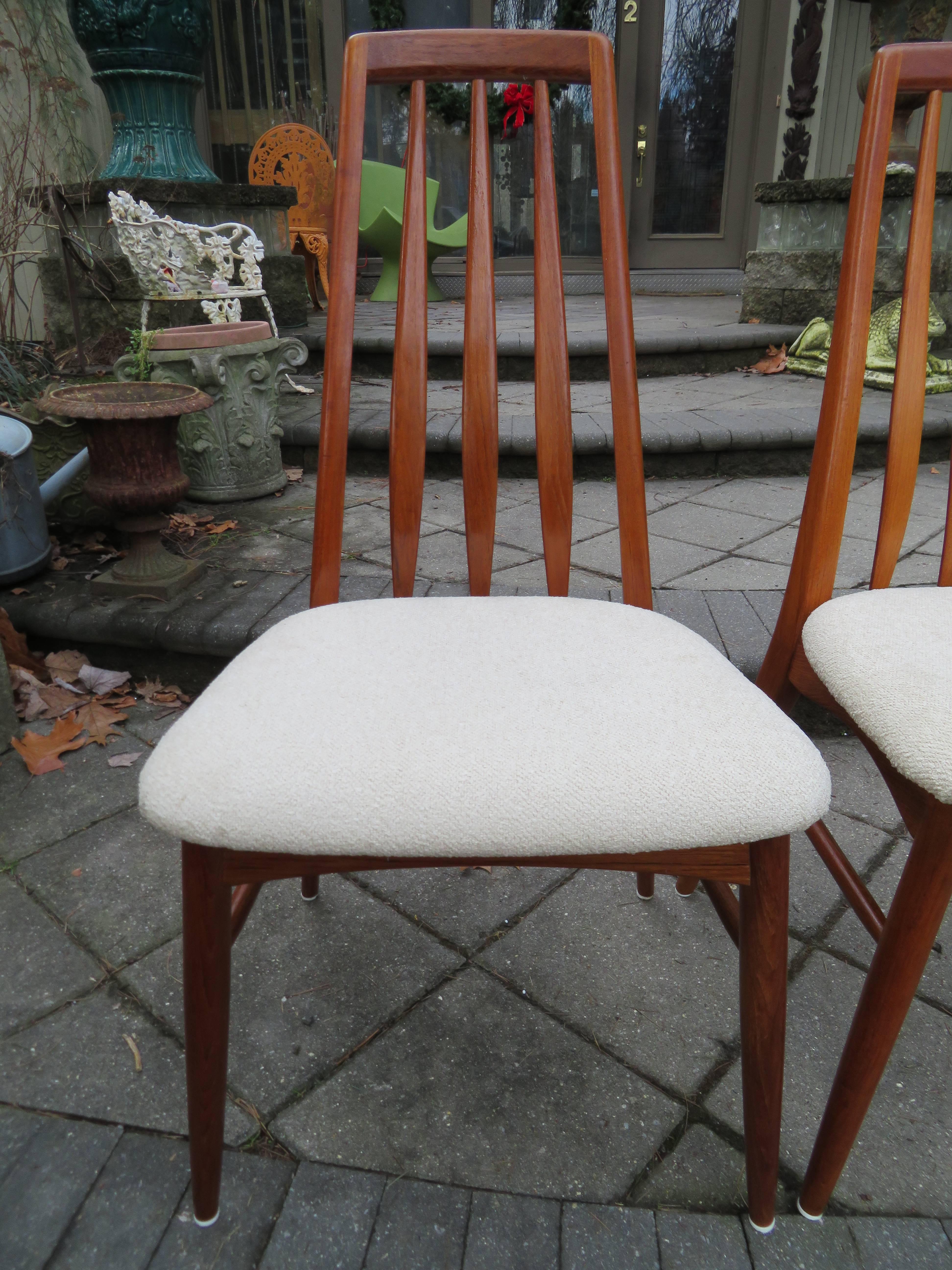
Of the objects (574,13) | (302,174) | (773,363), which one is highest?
(574,13)

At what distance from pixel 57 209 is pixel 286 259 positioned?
1.29m

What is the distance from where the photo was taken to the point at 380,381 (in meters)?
3.69

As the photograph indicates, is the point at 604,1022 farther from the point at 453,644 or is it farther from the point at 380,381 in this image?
the point at 380,381

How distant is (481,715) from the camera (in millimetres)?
687

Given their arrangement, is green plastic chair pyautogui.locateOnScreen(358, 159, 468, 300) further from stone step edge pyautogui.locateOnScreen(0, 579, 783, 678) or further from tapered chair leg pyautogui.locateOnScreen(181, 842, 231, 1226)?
tapered chair leg pyautogui.locateOnScreen(181, 842, 231, 1226)

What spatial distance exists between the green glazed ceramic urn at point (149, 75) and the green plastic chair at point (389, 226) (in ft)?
5.61

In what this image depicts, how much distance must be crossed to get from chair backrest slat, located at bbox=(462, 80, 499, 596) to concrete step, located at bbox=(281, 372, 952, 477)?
1511 millimetres

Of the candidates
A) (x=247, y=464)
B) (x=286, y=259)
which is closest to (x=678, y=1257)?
(x=247, y=464)

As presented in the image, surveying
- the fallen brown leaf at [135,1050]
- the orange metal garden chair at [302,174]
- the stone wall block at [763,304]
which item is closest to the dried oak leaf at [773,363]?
the stone wall block at [763,304]

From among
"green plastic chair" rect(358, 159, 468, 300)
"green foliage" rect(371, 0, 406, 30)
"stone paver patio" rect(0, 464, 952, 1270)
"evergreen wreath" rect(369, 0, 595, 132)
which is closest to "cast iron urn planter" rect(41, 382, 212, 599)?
"stone paver patio" rect(0, 464, 952, 1270)

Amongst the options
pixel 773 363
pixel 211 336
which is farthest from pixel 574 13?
pixel 211 336

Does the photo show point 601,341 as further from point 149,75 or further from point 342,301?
point 342,301

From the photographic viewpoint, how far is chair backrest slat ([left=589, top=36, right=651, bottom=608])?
0.97 meters

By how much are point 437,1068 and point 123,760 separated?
921 mm
